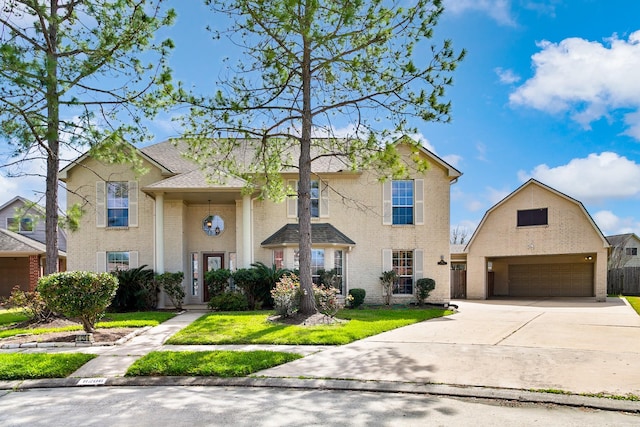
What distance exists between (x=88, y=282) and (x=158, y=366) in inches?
139

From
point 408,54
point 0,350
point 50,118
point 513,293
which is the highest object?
point 408,54

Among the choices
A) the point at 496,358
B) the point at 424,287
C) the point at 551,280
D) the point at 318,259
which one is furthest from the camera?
the point at 551,280

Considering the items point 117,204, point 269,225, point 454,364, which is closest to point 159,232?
point 117,204

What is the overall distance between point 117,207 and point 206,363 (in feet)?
40.2

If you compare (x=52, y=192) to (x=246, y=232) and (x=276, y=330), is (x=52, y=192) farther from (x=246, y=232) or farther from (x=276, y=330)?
(x=276, y=330)

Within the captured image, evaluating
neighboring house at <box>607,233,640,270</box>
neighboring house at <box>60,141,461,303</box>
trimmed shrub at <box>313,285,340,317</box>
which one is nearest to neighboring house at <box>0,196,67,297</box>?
neighboring house at <box>60,141,461,303</box>

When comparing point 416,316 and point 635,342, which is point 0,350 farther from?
point 635,342

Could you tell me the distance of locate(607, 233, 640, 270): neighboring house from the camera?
31.9 m

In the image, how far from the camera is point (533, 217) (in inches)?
883

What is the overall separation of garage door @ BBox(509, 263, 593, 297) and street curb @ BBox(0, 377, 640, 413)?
22.1 m

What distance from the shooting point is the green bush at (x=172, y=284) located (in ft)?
52.2

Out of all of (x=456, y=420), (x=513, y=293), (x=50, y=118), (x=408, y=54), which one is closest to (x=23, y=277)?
(x=50, y=118)

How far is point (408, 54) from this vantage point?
11.4 metres

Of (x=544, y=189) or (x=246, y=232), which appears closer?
(x=246, y=232)
